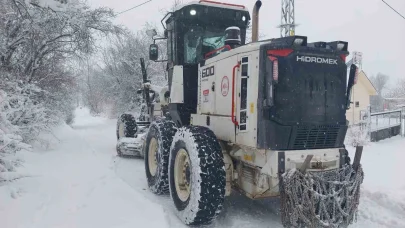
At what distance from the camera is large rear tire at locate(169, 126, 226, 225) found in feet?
12.8

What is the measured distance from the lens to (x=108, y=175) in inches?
260

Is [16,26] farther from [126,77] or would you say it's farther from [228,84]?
[126,77]

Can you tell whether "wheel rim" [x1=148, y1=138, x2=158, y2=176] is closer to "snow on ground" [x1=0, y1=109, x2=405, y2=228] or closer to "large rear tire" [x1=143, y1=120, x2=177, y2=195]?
"large rear tire" [x1=143, y1=120, x2=177, y2=195]

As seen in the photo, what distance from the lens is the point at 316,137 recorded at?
3840 millimetres

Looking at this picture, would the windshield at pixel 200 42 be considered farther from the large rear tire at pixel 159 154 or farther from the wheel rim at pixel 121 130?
the wheel rim at pixel 121 130

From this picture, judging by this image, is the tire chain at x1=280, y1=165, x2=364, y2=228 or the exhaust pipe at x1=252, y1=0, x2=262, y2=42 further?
the exhaust pipe at x1=252, y1=0, x2=262, y2=42

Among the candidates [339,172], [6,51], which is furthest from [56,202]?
[6,51]

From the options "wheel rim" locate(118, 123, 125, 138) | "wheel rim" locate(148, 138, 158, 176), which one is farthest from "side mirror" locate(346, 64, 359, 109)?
"wheel rim" locate(118, 123, 125, 138)

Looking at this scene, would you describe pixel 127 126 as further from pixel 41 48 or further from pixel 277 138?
pixel 277 138

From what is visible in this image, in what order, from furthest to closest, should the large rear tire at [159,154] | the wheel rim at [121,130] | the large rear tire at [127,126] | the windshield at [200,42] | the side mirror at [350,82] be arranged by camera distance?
the wheel rim at [121,130]
the large rear tire at [127,126]
the windshield at [200,42]
the large rear tire at [159,154]
the side mirror at [350,82]

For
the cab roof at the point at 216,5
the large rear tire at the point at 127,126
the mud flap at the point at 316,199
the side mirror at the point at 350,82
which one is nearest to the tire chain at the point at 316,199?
the mud flap at the point at 316,199

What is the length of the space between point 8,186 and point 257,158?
374 centimetres

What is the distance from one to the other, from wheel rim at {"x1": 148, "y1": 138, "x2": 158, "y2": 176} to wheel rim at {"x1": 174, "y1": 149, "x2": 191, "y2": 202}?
1532 millimetres

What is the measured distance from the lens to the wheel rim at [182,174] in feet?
14.9
